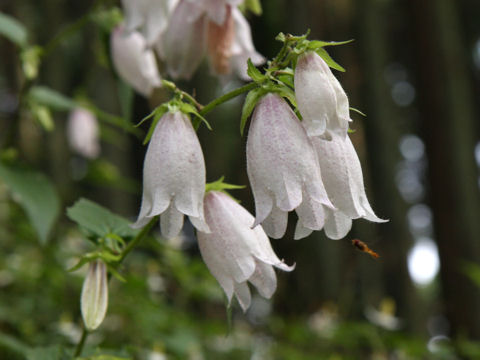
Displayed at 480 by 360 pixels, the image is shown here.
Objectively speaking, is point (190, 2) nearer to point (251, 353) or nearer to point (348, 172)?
point (348, 172)

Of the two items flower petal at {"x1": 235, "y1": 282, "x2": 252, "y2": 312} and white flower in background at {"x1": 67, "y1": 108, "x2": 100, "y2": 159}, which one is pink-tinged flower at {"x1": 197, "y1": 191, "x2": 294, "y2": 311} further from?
white flower in background at {"x1": 67, "y1": 108, "x2": 100, "y2": 159}

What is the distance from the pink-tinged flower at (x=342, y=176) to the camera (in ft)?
2.96

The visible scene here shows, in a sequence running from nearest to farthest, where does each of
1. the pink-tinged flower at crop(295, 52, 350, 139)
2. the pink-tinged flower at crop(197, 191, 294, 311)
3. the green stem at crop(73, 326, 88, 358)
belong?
the pink-tinged flower at crop(295, 52, 350, 139) < the pink-tinged flower at crop(197, 191, 294, 311) < the green stem at crop(73, 326, 88, 358)

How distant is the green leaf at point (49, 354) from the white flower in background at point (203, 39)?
754 mm

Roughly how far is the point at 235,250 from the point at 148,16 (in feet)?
2.22

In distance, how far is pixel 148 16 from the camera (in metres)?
1.39

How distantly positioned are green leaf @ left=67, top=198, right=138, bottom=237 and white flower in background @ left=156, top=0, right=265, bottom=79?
0.50 meters

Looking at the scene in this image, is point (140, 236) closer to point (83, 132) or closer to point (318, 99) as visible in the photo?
point (318, 99)

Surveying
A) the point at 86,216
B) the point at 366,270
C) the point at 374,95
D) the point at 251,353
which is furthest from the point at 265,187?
the point at 374,95

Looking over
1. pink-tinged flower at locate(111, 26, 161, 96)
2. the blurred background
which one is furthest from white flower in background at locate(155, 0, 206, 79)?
the blurred background

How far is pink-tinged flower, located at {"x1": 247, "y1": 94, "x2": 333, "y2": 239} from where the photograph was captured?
87 cm

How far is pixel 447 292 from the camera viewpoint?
3.95 meters

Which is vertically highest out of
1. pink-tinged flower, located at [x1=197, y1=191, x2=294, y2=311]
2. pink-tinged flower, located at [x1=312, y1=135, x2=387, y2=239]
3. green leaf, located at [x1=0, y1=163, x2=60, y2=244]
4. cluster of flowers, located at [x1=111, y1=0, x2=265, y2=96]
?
cluster of flowers, located at [x1=111, y1=0, x2=265, y2=96]

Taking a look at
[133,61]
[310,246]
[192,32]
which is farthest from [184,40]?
[310,246]
